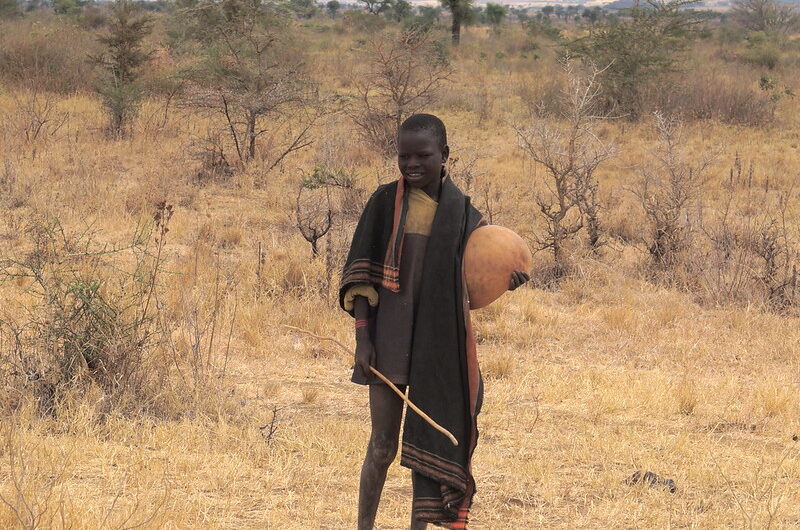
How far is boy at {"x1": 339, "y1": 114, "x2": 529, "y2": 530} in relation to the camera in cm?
258

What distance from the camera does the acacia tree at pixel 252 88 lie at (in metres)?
10.2

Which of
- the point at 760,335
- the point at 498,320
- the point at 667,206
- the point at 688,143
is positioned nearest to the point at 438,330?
the point at 498,320

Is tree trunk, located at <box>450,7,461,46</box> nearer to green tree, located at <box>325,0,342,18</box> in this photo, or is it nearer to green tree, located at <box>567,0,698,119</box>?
green tree, located at <box>567,0,698,119</box>

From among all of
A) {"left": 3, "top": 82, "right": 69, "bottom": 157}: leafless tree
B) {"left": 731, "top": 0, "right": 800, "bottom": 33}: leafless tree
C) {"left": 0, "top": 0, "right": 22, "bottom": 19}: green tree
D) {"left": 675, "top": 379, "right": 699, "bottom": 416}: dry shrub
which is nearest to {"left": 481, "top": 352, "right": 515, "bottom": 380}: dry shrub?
{"left": 675, "top": 379, "right": 699, "bottom": 416}: dry shrub

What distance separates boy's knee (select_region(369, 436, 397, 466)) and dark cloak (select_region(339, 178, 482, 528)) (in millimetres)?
43

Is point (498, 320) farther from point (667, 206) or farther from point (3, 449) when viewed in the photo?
point (3, 449)

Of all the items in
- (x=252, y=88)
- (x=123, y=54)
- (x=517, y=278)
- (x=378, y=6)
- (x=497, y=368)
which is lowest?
(x=497, y=368)

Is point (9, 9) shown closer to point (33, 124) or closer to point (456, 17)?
point (456, 17)

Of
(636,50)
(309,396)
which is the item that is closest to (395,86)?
(636,50)

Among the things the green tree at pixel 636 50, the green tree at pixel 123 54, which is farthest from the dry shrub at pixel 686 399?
the green tree at pixel 636 50

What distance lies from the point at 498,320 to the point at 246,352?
5.69 ft

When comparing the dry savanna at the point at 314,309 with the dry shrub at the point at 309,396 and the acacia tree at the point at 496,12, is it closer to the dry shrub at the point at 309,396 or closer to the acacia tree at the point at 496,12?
the dry shrub at the point at 309,396

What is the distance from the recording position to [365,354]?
8.62 ft

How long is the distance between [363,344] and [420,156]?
1.89ft
